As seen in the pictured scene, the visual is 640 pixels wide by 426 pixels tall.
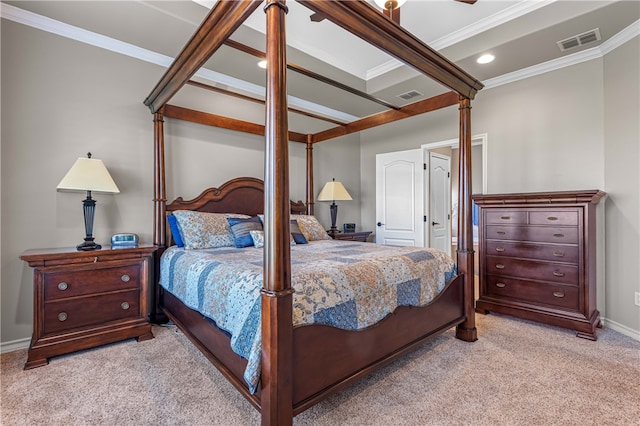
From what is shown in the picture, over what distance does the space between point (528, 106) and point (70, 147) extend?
4699 millimetres

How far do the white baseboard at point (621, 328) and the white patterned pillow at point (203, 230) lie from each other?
369 cm

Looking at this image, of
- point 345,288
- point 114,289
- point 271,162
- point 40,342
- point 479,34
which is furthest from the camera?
point 479,34

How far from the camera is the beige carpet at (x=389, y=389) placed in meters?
1.61

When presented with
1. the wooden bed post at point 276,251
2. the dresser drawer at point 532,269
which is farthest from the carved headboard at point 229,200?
the dresser drawer at point 532,269

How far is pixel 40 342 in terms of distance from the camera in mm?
2172

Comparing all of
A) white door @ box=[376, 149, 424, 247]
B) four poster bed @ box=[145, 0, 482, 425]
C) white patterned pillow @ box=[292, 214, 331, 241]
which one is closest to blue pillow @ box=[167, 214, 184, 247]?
four poster bed @ box=[145, 0, 482, 425]

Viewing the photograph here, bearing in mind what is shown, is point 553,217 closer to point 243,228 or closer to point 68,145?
point 243,228

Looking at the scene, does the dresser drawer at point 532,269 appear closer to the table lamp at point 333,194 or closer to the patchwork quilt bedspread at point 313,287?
the patchwork quilt bedspread at point 313,287

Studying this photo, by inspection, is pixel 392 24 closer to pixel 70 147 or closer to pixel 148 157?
pixel 148 157

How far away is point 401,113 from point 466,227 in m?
1.37

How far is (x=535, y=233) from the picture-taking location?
299 cm

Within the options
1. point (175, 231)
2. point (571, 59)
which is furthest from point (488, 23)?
point (175, 231)

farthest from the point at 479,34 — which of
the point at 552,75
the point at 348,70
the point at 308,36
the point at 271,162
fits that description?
the point at 271,162

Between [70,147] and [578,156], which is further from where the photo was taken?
[578,156]
